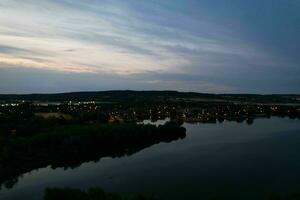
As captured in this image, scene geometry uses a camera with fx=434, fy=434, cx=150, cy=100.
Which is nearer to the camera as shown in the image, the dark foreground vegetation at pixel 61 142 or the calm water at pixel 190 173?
the calm water at pixel 190 173

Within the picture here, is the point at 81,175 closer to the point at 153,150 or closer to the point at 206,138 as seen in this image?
the point at 153,150

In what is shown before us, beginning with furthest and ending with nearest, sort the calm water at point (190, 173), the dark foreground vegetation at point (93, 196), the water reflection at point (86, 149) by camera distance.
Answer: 1. the water reflection at point (86, 149)
2. the calm water at point (190, 173)
3. the dark foreground vegetation at point (93, 196)

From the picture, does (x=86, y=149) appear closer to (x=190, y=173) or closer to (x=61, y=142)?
(x=61, y=142)

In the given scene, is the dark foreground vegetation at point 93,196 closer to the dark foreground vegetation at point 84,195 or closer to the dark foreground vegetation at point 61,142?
the dark foreground vegetation at point 84,195

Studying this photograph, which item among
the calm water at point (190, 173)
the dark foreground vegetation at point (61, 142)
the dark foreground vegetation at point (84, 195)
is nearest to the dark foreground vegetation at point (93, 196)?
the dark foreground vegetation at point (84, 195)

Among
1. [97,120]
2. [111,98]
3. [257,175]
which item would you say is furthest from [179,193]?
[111,98]

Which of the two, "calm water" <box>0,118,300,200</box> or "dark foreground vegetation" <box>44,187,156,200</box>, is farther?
"calm water" <box>0,118,300,200</box>

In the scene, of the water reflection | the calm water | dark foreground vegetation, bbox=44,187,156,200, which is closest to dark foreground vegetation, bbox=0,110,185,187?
the water reflection

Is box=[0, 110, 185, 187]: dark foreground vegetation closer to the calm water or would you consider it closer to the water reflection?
the water reflection
